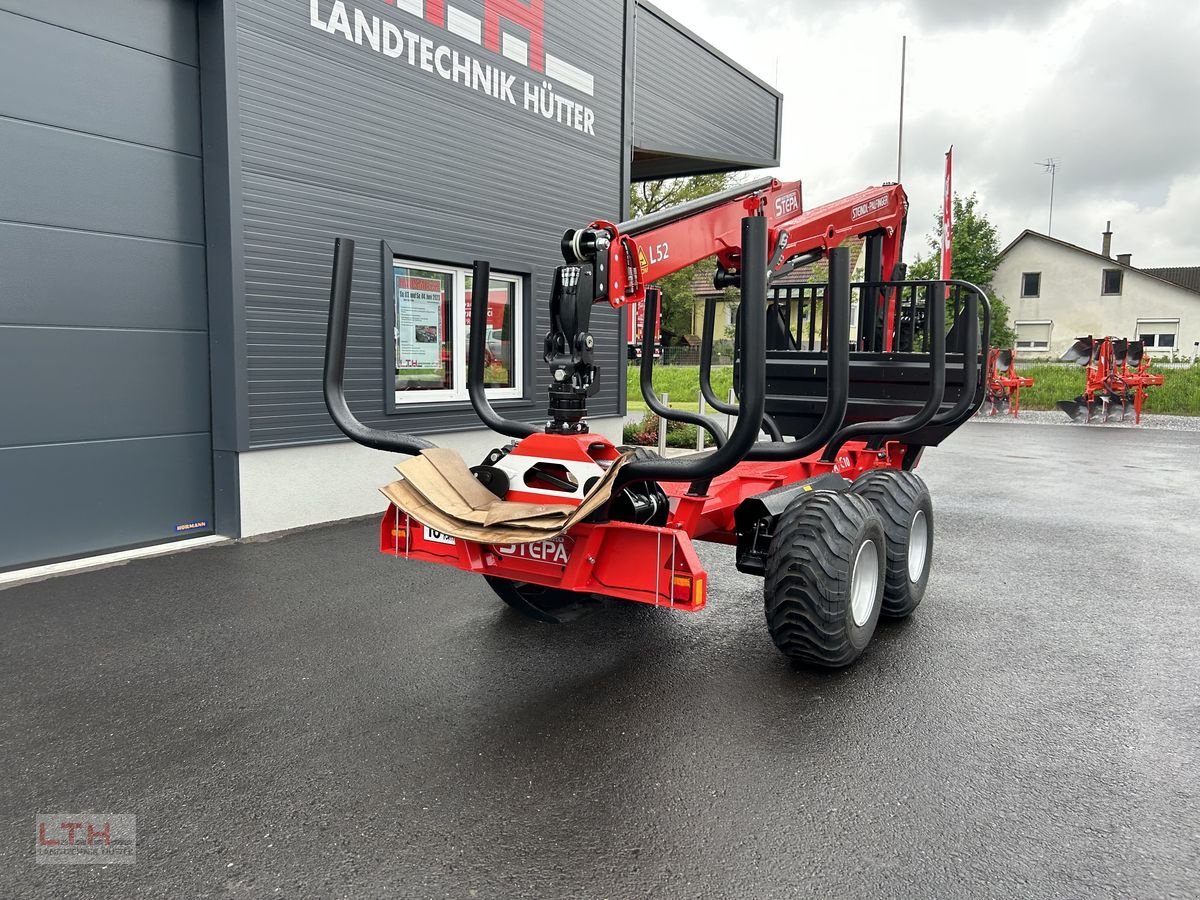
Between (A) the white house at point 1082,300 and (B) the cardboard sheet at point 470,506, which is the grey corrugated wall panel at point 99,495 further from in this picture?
(A) the white house at point 1082,300

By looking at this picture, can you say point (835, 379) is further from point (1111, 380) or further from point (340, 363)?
point (1111, 380)

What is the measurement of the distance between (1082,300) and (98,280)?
147ft

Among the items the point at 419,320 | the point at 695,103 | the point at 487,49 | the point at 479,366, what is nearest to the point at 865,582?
the point at 479,366

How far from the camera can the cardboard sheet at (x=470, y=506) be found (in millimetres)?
3426

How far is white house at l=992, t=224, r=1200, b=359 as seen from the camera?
129 ft

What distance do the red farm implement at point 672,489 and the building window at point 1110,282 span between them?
41943 millimetres

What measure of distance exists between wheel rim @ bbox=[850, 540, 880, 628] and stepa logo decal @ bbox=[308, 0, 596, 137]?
20.5 feet

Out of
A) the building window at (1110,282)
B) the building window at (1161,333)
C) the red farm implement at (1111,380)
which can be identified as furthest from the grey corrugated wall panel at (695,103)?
the building window at (1161,333)

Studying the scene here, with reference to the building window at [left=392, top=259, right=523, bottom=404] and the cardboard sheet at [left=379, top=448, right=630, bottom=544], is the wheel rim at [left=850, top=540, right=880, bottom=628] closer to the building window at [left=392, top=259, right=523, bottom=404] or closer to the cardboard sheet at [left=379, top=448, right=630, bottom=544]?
the cardboard sheet at [left=379, top=448, right=630, bottom=544]

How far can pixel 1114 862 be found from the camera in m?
2.62

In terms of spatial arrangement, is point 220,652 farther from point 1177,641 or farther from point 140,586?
point 1177,641

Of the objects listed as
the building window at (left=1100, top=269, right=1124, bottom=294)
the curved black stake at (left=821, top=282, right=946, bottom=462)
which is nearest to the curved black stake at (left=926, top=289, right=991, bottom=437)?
the curved black stake at (left=821, top=282, right=946, bottom=462)

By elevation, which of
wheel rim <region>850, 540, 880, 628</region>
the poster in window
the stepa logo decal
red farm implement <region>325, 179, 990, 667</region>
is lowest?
wheel rim <region>850, 540, 880, 628</region>

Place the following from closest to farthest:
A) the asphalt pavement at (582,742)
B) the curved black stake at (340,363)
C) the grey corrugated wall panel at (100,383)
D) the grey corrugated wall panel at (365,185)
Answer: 1. the asphalt pavement at (582,742)
2. the curved black stake at (340,363)
3. the grey corrugated wall panel at (100,383)
4. the grey corrugated wall panel at (365,185)
